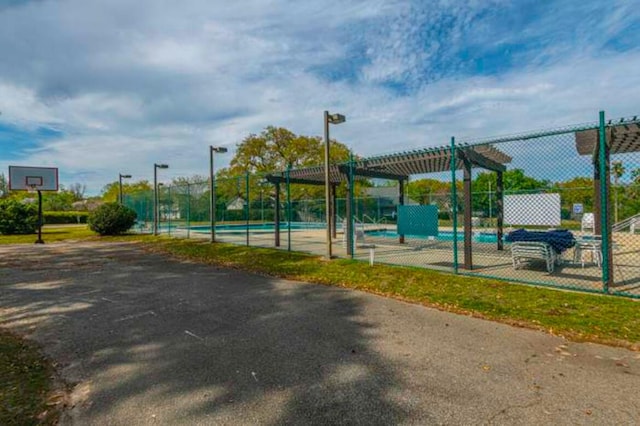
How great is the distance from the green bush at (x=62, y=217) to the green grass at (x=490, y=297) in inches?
1520

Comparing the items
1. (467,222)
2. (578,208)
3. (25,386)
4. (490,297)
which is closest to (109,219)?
(25,386)

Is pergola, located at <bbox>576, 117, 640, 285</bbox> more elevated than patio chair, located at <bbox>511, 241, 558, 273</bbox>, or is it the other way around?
pergola, located at <bbox>576, 117, 640, 285</bbox>

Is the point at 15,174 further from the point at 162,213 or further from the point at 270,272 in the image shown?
the point at 270,272

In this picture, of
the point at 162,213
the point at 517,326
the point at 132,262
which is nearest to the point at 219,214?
the point at 162,213

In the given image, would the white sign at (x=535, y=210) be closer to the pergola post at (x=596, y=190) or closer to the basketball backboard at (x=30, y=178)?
the pergola post at (x=596, y=190)

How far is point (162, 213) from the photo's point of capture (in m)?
20.5

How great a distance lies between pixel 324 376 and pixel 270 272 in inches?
201

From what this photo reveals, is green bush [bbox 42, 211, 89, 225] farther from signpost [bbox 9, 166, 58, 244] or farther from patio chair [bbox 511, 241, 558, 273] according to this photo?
patio chair [bbox 511, 241, 558, 273]

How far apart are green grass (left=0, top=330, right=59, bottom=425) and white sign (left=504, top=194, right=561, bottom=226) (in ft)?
28.2

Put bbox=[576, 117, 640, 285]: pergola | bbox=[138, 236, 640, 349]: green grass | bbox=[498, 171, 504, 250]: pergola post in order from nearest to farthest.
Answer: bbox=[138, 236, 640, 349]: green grass → bbox=[576, 117, 640, 285]: pergola → bbox=[498, 171, 504, 250]: pergola post

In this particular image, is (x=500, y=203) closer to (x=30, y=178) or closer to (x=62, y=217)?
(x=30, y=178)

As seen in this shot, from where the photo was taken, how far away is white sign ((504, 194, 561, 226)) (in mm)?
7723

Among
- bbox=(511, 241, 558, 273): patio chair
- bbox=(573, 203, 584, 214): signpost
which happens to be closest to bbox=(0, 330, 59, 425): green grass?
bbox=(511, 241, 558, 273): patio chair

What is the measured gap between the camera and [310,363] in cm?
339
